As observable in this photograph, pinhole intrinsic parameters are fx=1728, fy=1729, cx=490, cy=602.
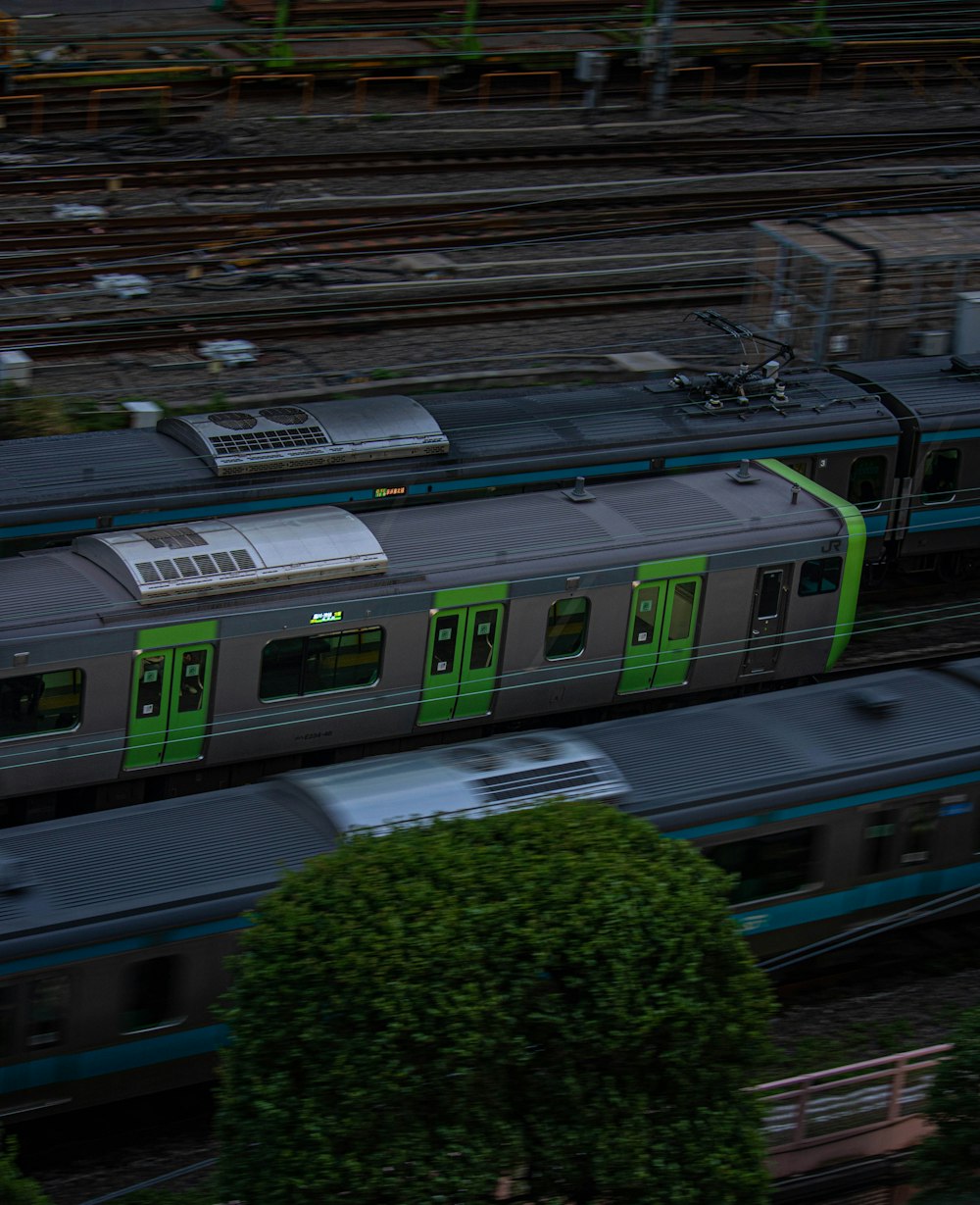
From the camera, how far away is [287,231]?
106 feet

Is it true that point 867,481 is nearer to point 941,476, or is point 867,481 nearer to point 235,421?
point 941,476

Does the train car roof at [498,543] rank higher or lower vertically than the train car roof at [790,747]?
higher

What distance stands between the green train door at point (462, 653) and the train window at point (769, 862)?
416cm

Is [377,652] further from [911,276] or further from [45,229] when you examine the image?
[45,229]

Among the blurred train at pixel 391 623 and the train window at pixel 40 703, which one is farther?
the blurred train at pixel 391 623

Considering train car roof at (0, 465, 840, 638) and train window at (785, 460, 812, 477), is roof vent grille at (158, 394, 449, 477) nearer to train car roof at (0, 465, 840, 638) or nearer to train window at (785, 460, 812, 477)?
train car roof at (0, 465, 840, 638)

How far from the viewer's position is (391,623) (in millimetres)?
17453

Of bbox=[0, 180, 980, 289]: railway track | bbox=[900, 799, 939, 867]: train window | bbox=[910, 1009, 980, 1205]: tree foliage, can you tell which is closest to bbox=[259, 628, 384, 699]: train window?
bbox=[900, 799, 939, 867]: train window

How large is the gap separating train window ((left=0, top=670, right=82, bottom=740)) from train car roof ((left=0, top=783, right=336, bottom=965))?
2.40 m

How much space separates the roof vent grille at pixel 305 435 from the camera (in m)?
19.8

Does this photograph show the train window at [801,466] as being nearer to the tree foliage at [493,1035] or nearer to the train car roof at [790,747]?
the train car roof at [790,747]

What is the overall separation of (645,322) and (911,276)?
5.25 m

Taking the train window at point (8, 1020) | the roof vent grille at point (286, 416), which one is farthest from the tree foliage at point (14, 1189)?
the roof vent grille at point (286, 416)

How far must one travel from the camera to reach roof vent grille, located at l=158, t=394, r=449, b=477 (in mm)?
19781
